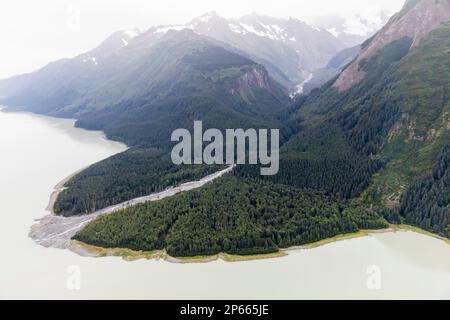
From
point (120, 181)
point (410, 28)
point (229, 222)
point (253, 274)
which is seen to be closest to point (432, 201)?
point (229, 222)

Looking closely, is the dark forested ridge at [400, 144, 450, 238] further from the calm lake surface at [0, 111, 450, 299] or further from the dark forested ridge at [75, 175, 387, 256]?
the dark forested ridge at [75, 175, 387, 256]

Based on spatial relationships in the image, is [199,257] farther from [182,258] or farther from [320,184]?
[320,184]

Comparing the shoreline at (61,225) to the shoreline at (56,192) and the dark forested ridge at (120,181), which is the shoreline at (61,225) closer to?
the shoreline at (56,192)

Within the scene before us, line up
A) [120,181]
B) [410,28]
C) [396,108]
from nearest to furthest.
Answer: [120,181]
[396,108]
[410,28]

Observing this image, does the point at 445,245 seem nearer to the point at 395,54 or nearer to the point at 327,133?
the point at 327,133

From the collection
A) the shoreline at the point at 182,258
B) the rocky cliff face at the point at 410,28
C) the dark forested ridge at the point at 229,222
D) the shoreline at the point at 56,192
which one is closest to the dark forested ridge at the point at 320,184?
the dark forested ridge at the point at 229,222
